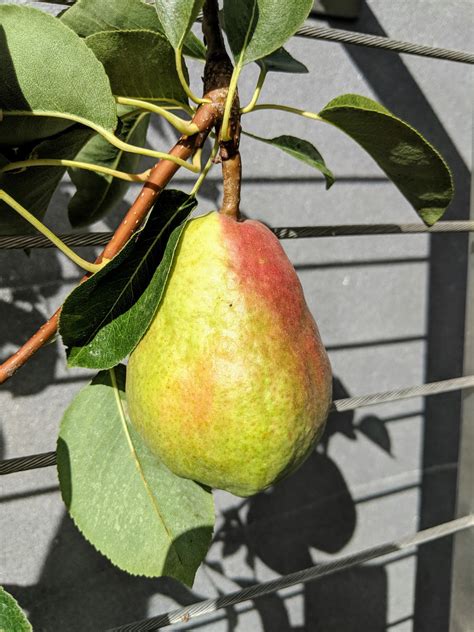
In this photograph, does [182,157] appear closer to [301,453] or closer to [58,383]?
[301,453]

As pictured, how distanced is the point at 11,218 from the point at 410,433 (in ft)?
3.15

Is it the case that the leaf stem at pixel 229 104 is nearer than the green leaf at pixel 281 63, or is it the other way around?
the leaf stem at pixel 229 104

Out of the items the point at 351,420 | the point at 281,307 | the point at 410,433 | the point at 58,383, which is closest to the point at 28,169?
the point at 281,307

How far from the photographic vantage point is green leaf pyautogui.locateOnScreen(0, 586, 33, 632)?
33 centimetres

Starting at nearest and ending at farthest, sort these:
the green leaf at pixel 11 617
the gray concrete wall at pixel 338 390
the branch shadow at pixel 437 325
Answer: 1. the green leaf at pixel 11 617
2. the gray concrete wall at pixel 338 390
3. the branch shadow at pixel 437 325

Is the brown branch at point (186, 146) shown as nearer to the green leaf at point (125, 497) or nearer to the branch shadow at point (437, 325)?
the green leaf at point (125, 497)

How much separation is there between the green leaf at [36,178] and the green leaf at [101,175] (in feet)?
0.18

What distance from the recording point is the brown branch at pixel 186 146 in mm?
415

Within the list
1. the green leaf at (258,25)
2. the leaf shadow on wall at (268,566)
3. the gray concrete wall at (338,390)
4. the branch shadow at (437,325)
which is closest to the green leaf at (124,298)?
the green leaf at (258,25)

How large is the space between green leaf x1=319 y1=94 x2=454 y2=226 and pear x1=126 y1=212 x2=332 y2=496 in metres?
0.09

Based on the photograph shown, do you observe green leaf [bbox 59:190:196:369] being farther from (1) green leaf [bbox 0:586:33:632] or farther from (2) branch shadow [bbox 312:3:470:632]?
(2) branch shadow [bbox 312:3:470:632]

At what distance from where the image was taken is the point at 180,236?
414 millimetres

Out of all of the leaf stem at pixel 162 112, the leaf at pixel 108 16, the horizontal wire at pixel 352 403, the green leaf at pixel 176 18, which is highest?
the leaf at pixel 108 16

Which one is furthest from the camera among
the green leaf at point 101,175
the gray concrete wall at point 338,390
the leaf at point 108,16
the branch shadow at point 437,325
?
the branch shadow at point 437,325
